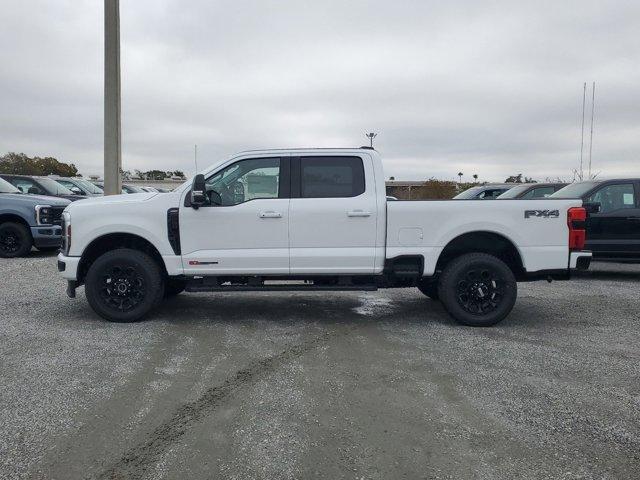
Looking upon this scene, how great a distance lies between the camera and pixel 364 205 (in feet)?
19.9

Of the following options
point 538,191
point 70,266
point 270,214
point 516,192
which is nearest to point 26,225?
point 70,266

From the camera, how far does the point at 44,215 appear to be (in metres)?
11.3

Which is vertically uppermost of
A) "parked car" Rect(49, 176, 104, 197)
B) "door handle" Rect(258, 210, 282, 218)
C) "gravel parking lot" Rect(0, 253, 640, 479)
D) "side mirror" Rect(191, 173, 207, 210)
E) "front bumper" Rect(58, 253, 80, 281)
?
"parked car" Rect(49, 176, 104, 197)

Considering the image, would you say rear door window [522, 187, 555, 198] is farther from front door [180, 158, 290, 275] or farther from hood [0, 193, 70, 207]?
hood [0, 193, 70, 207]

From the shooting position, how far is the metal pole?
Result: 1284 cm

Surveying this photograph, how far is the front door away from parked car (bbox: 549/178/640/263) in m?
5.44

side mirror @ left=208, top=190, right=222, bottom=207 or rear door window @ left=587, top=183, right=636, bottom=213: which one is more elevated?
rear door window @ left=587, top=183, right=636, bottom=213

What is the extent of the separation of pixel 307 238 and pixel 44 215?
773 centimetres

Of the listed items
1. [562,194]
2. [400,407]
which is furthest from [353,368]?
[562,194]

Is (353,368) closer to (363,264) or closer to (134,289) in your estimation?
(363,264)

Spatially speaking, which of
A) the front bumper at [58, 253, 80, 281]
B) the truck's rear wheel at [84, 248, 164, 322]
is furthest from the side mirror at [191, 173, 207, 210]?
the front bumper at [58, 253, 80, 281]

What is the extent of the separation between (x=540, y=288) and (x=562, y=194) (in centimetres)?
237

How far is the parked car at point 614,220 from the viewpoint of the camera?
9.06 metres

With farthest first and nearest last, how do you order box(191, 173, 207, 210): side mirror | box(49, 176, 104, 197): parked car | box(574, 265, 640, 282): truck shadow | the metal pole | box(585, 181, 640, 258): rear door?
1. box(49, 176, 104, 197): parked car
2. the metal pole
3. box(574, 265, 640, 282): truck shadow
4. box(585, 181, 640, 258): rear door
5. box(191, 173, 207, 210): side mirror
